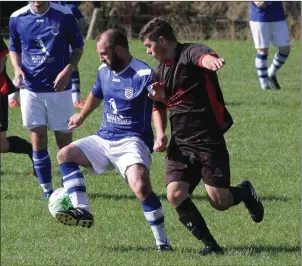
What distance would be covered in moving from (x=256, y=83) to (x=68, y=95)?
7777 mm

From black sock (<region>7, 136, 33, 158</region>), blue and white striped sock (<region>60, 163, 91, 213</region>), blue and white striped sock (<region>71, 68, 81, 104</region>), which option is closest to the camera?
blue and white striped sock (<region>60, 163, 91, 213</region>)

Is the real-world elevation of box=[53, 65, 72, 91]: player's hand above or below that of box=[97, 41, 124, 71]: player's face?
below

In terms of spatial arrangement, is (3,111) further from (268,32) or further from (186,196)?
(268,32)

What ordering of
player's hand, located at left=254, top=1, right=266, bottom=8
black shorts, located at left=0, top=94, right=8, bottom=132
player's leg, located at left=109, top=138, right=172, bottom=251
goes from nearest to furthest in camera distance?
player's leg, located at left=109, top=138, right=172, bottom=251, black shorts, located at left=0, top=94, right=8, bottom=132, player's hand, located at left=254, top=1, right=266, bottom=8

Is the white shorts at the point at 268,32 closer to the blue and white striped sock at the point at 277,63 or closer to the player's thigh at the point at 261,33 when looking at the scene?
the player's thigh at the point at 261,33

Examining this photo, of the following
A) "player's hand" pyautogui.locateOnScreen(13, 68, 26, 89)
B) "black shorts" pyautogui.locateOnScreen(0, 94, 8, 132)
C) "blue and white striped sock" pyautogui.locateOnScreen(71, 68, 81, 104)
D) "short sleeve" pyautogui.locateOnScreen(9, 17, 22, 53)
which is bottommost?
"blue and white striped sock" pyautogui.locateOnScreen(71, 68, 81, 104)

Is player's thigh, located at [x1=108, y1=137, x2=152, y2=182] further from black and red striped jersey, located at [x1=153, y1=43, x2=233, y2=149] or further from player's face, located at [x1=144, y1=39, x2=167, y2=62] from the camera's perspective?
player's face, located at [x1=144, y1=39, x2=167, y2=62]

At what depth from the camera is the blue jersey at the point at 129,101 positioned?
25.4 ft

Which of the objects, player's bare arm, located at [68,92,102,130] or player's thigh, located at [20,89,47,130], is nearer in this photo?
player's bare arm, located at [68,92,102,130]

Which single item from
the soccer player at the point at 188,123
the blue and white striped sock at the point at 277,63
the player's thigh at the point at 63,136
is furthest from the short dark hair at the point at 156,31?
the blue and white striped sock at the point at 277,63

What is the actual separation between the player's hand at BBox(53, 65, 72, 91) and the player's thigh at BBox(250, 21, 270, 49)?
22.9 feet

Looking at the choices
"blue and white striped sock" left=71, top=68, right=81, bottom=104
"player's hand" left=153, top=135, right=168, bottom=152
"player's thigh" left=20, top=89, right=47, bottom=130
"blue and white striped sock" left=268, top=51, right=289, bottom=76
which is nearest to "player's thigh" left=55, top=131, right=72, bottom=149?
"player's thigh" left=20, top=89, right=47, bottom=130

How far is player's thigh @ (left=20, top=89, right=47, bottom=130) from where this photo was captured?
943 cm

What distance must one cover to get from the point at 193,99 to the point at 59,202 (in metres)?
1.40
